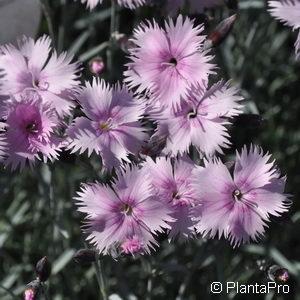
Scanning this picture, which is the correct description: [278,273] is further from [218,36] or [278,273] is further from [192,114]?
[218,36]

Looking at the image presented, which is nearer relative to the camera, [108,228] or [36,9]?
[108,228]

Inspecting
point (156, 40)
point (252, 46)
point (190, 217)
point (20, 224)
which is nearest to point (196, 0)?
point (156, 40)

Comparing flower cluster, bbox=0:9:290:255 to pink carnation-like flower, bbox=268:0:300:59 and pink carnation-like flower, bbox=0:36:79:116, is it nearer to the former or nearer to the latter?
pink carnation-like flower, bbox=0:36:79:116

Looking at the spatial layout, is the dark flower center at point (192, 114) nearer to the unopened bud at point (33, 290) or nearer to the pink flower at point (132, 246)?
the pink flower at point (132, 246)

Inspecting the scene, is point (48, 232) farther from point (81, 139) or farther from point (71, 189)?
point (81, 139)

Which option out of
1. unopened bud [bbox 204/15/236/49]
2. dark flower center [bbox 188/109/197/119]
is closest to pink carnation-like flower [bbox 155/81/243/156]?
dark flower center [bbox 188/109/197/119]

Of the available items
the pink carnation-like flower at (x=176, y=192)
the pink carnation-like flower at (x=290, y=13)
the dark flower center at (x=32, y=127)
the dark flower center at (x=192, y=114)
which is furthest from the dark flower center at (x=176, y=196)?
the pink carnation-like flower at (x=290, y=13)
